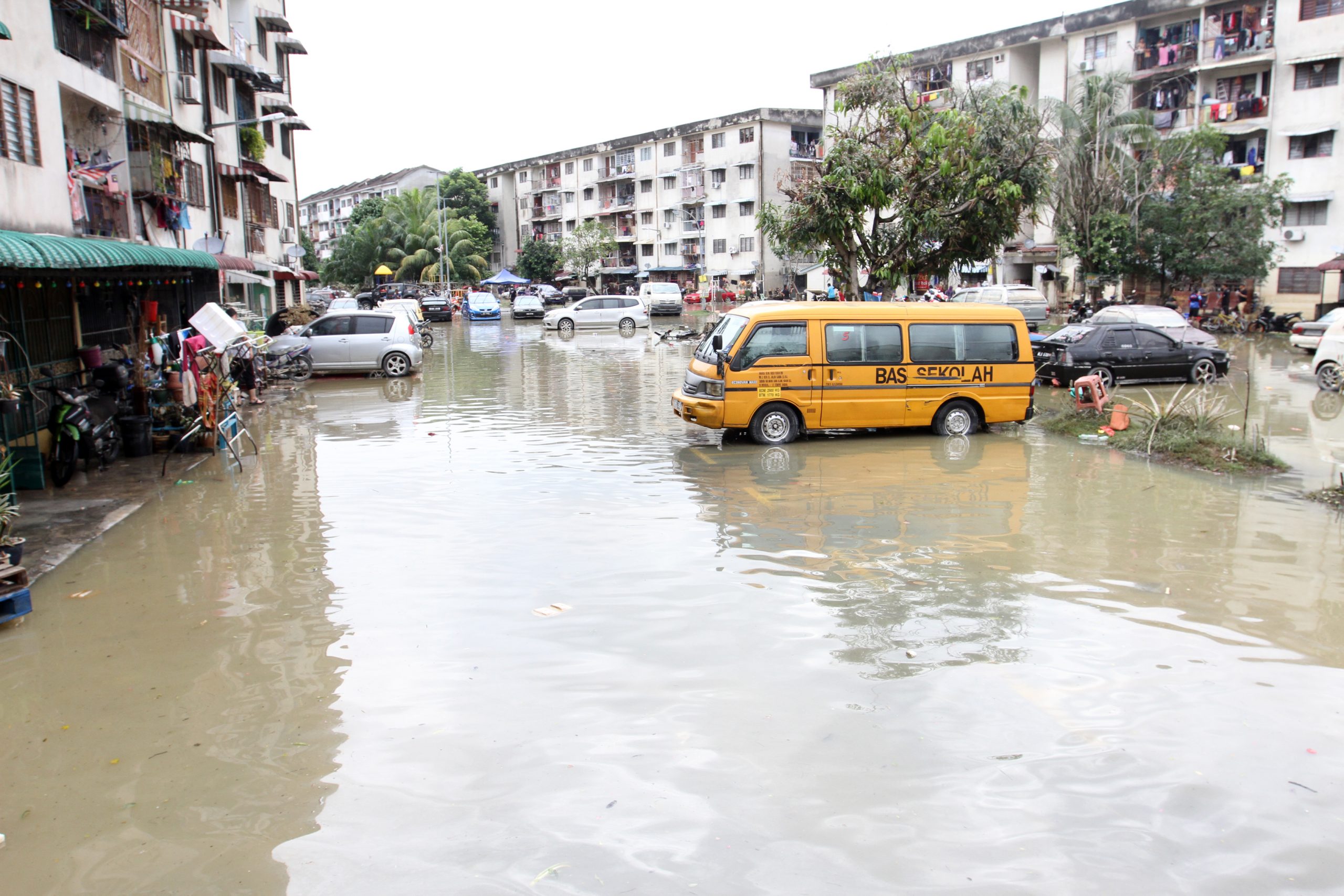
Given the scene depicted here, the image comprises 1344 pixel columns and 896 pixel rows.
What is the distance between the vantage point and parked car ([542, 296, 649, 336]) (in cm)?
4116

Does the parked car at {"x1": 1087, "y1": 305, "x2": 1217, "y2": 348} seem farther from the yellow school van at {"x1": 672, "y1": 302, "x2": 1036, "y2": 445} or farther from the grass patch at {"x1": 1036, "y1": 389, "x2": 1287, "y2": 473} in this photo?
the yellow school van at {"x1": 672, "y1": 302, "x2": 1036, "y2": 445}

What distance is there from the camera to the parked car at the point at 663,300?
169 ft

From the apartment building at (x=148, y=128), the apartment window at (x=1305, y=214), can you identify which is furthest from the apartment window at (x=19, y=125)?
the apartment window at (x=1305, y=214)

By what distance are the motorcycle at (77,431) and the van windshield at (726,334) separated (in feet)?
25.6

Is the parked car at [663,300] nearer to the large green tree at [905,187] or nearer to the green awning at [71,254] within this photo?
the large green tree at [905,187]

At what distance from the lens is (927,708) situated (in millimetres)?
5309

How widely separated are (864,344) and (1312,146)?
1252 inches

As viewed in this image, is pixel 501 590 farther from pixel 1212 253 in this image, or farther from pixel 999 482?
pixel 1212 253

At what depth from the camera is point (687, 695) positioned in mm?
5477

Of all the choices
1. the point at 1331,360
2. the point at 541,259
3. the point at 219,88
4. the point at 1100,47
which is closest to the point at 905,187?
the point at 1331,360

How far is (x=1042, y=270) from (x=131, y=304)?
Result: 39.3 meters

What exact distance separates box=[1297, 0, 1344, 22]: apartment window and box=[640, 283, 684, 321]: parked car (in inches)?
1146

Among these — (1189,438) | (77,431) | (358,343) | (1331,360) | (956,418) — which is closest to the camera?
(77,431)

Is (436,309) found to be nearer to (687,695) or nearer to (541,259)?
(541,259)
